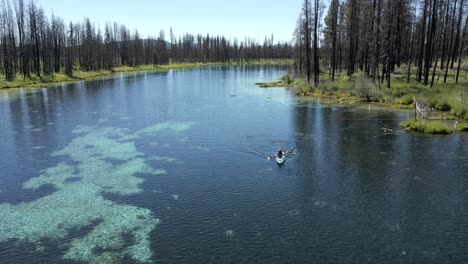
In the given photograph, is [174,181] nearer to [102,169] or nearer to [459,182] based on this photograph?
[102,169]

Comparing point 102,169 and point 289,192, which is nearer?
point 289,192

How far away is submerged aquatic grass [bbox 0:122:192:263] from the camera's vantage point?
1533cm

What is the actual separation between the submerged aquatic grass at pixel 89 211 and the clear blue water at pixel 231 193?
0.26 ft

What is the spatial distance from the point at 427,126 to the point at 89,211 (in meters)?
28.8

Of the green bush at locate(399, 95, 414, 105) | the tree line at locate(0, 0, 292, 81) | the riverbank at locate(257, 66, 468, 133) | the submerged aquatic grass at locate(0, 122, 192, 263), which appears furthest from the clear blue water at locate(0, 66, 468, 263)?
the tree line at locate(0, 0, 292, 81)

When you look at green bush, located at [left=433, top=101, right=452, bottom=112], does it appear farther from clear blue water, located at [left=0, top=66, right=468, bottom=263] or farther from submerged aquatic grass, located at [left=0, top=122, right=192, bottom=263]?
submerged aquatic grass, located at [left=0, top=122, right=192, bottom=263]

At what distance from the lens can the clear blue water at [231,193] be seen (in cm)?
1514

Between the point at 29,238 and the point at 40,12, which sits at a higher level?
the point at 40,12

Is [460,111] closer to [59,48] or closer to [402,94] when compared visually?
[402,94]

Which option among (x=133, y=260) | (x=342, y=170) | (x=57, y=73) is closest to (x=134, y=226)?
(x=133, y=260)

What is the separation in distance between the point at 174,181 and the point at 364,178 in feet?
38.8

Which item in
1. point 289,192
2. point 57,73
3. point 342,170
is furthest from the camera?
point 57,73

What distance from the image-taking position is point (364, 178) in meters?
22.9

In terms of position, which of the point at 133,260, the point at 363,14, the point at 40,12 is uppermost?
the point at 40,12
